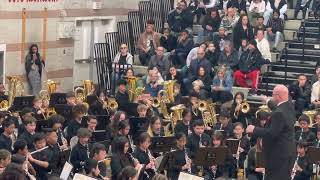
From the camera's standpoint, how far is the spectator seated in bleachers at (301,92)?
29.0 metres

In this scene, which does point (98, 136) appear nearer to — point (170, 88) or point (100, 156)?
point (100, 156)

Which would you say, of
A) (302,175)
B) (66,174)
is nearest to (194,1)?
(302,175)

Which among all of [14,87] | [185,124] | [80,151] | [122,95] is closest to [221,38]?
[122,95]

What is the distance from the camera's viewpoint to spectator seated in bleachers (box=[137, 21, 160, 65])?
32938mm

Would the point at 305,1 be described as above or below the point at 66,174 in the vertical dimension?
above

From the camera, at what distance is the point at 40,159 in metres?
21.0

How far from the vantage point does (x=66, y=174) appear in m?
19.7

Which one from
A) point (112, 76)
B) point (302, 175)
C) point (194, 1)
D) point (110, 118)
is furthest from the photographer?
point (194, 1)

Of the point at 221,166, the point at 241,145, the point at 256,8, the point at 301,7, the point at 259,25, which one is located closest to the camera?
the point at 221,166

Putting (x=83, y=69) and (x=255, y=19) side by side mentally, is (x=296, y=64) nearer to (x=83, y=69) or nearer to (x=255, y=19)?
(x=255, y=19)

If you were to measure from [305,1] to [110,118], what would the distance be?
37.5 ft

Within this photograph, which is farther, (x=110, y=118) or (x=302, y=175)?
(x=110, y=118)

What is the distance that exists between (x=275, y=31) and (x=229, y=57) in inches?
88.2

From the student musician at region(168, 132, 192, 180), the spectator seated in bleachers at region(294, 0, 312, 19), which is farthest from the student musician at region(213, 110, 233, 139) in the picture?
the spectator seated in bleachers at region(294, 0, 312, 19)
